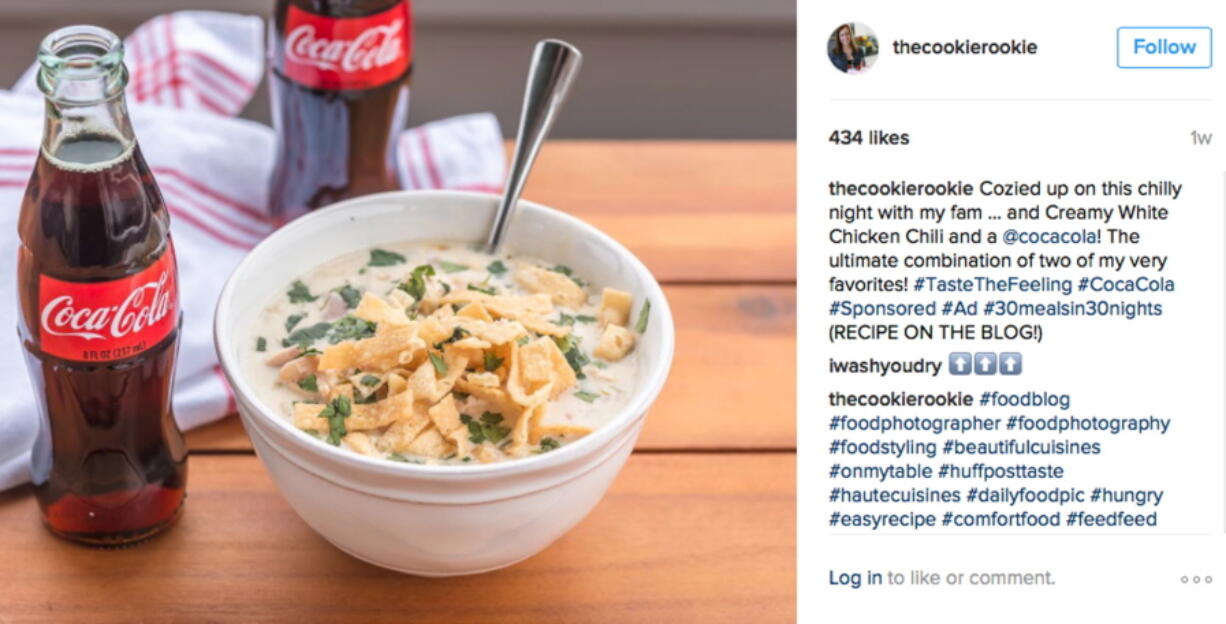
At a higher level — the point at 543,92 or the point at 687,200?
the point at 543,92

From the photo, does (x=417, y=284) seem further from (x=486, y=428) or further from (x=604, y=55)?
(x=604, y=55)

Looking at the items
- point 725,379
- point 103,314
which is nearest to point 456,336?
point 103,314

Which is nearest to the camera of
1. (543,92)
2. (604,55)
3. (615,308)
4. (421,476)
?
(421,476)

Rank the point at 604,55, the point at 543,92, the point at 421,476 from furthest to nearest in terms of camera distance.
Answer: the point at 604,55 → the point at 543,92 → the point at 421,476

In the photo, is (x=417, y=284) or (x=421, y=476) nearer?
(x=421, y=476)

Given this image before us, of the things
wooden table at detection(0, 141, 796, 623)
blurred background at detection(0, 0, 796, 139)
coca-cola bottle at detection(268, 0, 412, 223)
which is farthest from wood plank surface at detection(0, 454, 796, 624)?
blurred background at detection(0, 0, 796, 139)

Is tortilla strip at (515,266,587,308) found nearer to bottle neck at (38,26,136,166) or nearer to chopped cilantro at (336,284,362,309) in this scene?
chopped cilantro at (336,284,362,309)

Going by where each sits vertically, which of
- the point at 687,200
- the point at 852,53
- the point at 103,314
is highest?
the point at 852,53

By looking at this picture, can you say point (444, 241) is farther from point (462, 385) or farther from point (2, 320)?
point (2, 320)
